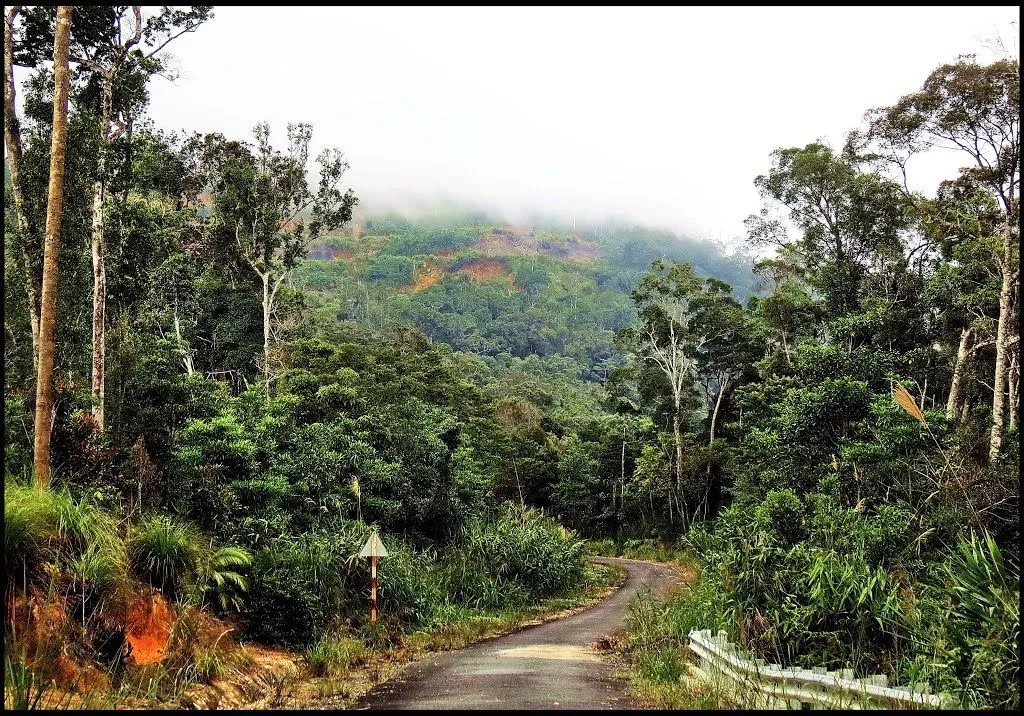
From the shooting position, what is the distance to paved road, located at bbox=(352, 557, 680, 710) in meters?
8.03

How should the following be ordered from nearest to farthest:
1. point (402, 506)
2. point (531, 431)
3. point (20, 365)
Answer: point (20, 365) → point (402, 506) → point (531, 431)

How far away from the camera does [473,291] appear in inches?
5207

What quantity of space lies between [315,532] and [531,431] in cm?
3333

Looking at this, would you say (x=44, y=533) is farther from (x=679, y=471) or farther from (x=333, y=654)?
(x=679, y=471)

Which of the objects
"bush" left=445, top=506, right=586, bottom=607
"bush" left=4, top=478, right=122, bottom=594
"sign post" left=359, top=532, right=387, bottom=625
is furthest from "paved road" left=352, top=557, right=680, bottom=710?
"bush" left=4, top=478, right=122, bottom=594

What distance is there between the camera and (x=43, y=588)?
25.0 ft

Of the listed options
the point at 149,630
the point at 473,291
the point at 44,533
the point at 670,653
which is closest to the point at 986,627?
the point at 670,653

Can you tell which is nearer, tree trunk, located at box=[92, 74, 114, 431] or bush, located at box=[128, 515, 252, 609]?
bush, located at box=[128, 515, 252, 609]

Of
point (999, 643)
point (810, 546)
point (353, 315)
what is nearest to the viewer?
point (999, 643)

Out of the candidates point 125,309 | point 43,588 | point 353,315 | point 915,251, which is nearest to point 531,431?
point 915,251

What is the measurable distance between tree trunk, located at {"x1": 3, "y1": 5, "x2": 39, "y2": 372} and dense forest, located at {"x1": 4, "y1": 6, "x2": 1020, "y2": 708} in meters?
0.06

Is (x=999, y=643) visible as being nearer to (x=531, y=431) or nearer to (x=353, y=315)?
(x=531, y=431)

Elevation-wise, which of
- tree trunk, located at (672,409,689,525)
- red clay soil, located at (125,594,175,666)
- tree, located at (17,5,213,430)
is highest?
tree, located at (17,5,213,430)

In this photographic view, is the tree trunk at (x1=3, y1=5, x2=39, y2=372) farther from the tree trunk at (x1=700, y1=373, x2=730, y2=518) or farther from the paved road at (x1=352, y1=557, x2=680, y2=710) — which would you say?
the tree trunk at (x1=700, y1=373, x2=730, y2=518)
